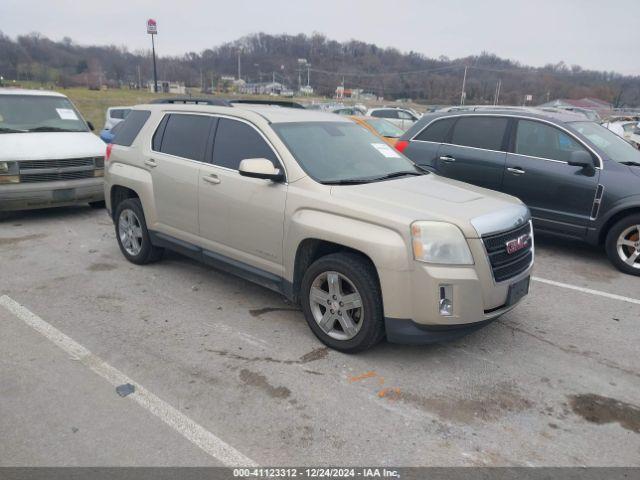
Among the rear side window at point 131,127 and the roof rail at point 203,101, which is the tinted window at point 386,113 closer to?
the rear side window at point 131,127

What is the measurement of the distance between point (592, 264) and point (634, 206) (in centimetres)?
88

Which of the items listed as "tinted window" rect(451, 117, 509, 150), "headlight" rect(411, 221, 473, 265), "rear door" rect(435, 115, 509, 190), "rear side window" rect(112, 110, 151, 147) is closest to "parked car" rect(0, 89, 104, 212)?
"rear side window" rect(112, 110, 151, 147)

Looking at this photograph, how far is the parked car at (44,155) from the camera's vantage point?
7246 millimetres

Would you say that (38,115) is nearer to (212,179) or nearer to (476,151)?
(212,179)

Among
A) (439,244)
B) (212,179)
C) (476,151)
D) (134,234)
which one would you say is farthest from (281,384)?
(476,151)

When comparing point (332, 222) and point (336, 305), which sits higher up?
point (332, 222)

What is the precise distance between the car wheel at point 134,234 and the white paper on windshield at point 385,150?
2.67 metres

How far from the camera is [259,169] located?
13.2 feet

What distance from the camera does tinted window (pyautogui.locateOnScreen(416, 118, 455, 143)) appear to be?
7.52m

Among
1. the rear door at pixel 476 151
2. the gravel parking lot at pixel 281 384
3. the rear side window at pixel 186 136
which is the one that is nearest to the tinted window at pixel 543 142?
the rear door at pixel 476 151

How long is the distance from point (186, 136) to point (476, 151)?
160 inches

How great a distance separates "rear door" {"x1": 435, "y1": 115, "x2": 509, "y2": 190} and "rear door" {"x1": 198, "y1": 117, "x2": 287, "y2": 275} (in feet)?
12.3

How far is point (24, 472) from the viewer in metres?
2.61

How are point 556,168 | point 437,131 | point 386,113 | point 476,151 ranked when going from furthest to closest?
point 386,113
point 437,131
point 476,151
point 556,168
